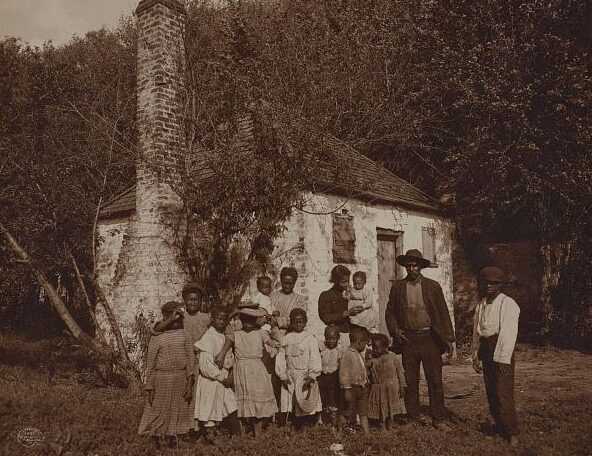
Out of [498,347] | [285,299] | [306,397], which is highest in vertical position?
[285,299]

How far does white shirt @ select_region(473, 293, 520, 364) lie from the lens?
5871mm

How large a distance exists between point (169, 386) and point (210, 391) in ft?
1.41

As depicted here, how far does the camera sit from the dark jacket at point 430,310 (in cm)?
659

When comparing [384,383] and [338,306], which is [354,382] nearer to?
[384,383]

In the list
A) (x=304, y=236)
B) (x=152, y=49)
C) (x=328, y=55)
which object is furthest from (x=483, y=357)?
(x=328, y=55)

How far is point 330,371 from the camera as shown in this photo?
659cm

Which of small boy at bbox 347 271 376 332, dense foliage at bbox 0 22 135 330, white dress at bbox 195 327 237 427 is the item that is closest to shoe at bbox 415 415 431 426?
small boy at bbox 347 271 376 332

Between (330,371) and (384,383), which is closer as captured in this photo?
(384,383)

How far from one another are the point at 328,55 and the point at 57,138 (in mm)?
7282

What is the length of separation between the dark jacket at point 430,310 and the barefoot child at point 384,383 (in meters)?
0.31

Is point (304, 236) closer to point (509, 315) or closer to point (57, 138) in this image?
point (509, 315)

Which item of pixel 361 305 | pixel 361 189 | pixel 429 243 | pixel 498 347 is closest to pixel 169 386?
pixel 361 305

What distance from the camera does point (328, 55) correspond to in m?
15.2

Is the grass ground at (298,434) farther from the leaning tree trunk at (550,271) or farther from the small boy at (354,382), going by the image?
the leaning tree trunk at (550,271)
